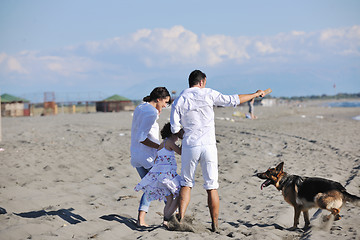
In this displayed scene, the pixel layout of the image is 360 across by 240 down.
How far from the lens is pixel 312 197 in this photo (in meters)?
4.77

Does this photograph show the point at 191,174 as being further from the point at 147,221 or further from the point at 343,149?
the point at 343,149

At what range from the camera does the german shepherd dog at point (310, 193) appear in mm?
4629

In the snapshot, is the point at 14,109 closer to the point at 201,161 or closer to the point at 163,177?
the point at 163,177

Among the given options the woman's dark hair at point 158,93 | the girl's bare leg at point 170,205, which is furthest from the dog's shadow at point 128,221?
the woman's dark hair at point 158,93

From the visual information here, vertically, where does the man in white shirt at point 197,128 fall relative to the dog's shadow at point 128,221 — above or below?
above

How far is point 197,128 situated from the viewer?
4.32 meters

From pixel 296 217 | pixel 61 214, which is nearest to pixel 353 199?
pixel 296 217

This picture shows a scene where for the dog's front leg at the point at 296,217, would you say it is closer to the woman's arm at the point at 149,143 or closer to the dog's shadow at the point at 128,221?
the dog's shadow at the point at 128,221

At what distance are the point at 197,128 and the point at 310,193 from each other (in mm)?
1872

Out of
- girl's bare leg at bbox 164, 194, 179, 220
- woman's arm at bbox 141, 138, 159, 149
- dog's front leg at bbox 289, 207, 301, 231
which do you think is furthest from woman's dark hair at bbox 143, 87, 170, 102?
dog's front leg at bbox 289, 207, 301, 231

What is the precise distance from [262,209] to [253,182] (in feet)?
5.71

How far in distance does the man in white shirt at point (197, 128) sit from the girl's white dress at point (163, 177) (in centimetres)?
13

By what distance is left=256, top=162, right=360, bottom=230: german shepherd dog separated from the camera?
182 inches

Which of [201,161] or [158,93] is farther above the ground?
[158,93]
